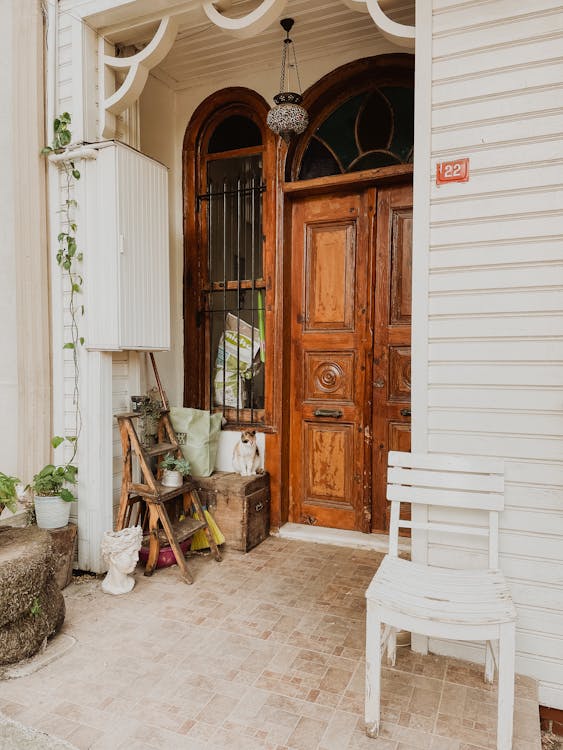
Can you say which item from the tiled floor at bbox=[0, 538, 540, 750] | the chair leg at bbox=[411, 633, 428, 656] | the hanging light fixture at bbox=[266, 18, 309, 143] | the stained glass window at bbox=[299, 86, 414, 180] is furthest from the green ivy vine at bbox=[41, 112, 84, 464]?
the chair leg at bbox=[411, 633, 428, 656]

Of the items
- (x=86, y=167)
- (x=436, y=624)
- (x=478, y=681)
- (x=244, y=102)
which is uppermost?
(x=244, y=102)

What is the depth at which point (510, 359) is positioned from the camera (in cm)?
216

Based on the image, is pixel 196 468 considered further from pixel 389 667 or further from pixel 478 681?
pixel 478 681

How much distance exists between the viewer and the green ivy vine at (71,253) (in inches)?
122

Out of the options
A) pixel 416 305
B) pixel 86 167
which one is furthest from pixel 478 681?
pixel 86 167

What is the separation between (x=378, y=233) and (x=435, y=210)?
1.29m

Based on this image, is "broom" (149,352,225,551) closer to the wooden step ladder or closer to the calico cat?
the wooden step ladder

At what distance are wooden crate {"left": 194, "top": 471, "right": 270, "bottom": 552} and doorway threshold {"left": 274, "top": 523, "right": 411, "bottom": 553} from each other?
9.9 inches

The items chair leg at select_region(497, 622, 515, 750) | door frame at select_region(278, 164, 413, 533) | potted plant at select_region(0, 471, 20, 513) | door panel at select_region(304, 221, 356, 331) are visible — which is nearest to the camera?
chair leg at select_region(497, 622, 515, 750)

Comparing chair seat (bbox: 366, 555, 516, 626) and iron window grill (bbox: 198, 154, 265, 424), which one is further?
iron window grill (bbox: 198, 154, 265, 424)

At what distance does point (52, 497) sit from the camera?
9.63 feet

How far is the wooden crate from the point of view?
3.42 m

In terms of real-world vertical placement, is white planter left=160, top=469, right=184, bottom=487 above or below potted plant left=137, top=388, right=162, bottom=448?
below

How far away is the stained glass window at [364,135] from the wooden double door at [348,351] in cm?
20
